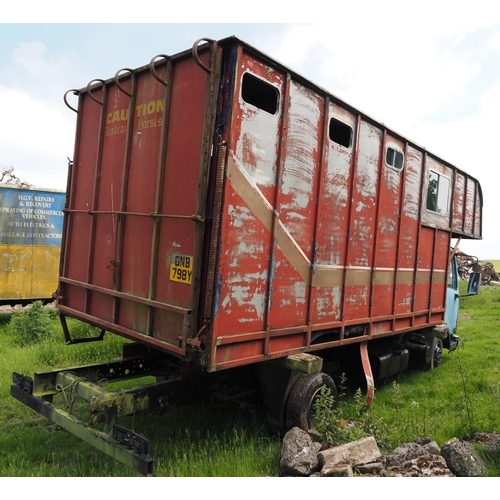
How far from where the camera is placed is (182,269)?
3938mm

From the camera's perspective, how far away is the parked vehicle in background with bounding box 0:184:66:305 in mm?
10148

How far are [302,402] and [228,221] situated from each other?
6.78 feet

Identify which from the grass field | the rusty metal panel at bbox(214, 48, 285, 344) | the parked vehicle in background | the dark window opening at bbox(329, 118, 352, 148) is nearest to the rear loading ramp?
the rusty metal panel at bbox(214, 48, 285, 344)

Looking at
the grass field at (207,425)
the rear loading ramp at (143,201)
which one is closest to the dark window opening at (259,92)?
the rear loading ramp at (143,201)

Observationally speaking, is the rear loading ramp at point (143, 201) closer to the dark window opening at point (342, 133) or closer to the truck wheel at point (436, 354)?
the dark window opening at point (342, 133)

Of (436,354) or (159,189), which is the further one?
(436,354)

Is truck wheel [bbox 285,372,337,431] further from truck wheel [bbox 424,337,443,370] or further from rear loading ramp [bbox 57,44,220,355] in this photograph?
truck wheel [bbox 424,337,443,370]

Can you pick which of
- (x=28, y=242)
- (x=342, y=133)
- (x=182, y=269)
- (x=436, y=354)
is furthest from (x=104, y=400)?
(x=28, y=242)

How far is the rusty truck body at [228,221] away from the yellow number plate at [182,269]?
0.05 feet

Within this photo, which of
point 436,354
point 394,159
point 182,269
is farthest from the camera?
point 436,354

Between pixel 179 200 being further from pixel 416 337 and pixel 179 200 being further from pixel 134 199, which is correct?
pixel 416 337

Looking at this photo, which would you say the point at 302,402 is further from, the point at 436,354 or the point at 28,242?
the point at 28,242

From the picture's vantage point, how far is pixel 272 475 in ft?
12.9

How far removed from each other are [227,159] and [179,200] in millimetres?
630
